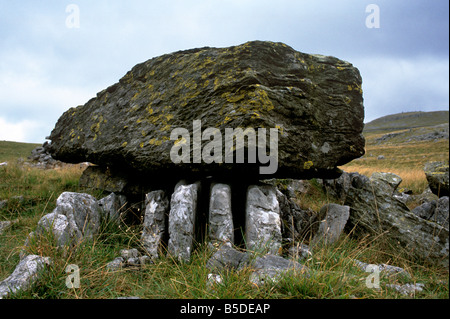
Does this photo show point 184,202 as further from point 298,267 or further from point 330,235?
point 330,235

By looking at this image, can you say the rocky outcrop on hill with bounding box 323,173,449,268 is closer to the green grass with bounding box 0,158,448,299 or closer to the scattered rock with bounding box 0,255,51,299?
the green grass with bounding box 0,158,448,299

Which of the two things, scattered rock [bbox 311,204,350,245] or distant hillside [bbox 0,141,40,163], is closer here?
scattered rock [bbox 311,204,350,245]

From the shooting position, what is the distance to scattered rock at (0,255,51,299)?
10.8 feet

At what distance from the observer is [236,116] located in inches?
191

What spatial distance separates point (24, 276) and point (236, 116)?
12.4 ft

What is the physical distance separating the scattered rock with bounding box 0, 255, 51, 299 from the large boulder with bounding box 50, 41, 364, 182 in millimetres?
2511

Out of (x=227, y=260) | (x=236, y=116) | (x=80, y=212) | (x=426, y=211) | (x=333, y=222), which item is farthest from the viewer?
(x=426, y=211)

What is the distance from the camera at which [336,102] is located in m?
5.65

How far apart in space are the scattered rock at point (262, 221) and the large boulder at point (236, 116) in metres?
0.43

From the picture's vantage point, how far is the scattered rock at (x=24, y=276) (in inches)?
129

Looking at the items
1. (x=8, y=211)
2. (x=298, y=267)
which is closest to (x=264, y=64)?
(x=298, y=267)

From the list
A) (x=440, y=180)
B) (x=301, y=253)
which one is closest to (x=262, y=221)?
(x=301, y=253)

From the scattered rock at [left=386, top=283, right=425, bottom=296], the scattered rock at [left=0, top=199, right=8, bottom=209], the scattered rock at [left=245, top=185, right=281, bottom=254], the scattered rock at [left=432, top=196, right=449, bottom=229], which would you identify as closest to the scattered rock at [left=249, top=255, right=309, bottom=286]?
the scattered rock at [left=245, top=185, right=281, bottom=254]

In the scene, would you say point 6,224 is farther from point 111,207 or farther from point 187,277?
point 187,277
